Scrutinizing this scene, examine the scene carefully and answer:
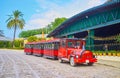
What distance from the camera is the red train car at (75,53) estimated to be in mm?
19344

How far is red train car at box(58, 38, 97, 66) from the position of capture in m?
19.3

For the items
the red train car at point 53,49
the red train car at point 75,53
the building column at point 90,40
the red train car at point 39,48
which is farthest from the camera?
the red train car at point 39,48

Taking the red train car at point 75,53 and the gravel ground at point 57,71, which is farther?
the red train car at point 75,53

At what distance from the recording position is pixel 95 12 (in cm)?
3203

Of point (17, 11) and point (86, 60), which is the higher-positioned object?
point (17, 11)

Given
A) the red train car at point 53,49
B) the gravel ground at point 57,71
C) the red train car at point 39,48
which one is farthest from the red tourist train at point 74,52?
the red train car at point 39,48

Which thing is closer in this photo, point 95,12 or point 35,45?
point 95,12

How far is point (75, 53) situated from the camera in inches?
778

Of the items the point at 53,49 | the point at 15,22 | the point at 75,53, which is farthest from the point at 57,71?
the point at 15,22

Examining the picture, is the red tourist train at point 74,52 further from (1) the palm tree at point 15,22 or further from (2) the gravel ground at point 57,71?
(1) the palm tree at point 15,22

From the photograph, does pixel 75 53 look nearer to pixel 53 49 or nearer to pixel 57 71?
pixel 57 71

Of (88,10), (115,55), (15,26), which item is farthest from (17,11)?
(115,55)

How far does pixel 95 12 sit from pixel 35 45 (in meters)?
13.1

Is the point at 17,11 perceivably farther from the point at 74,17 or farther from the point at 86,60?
the point at 86,60
